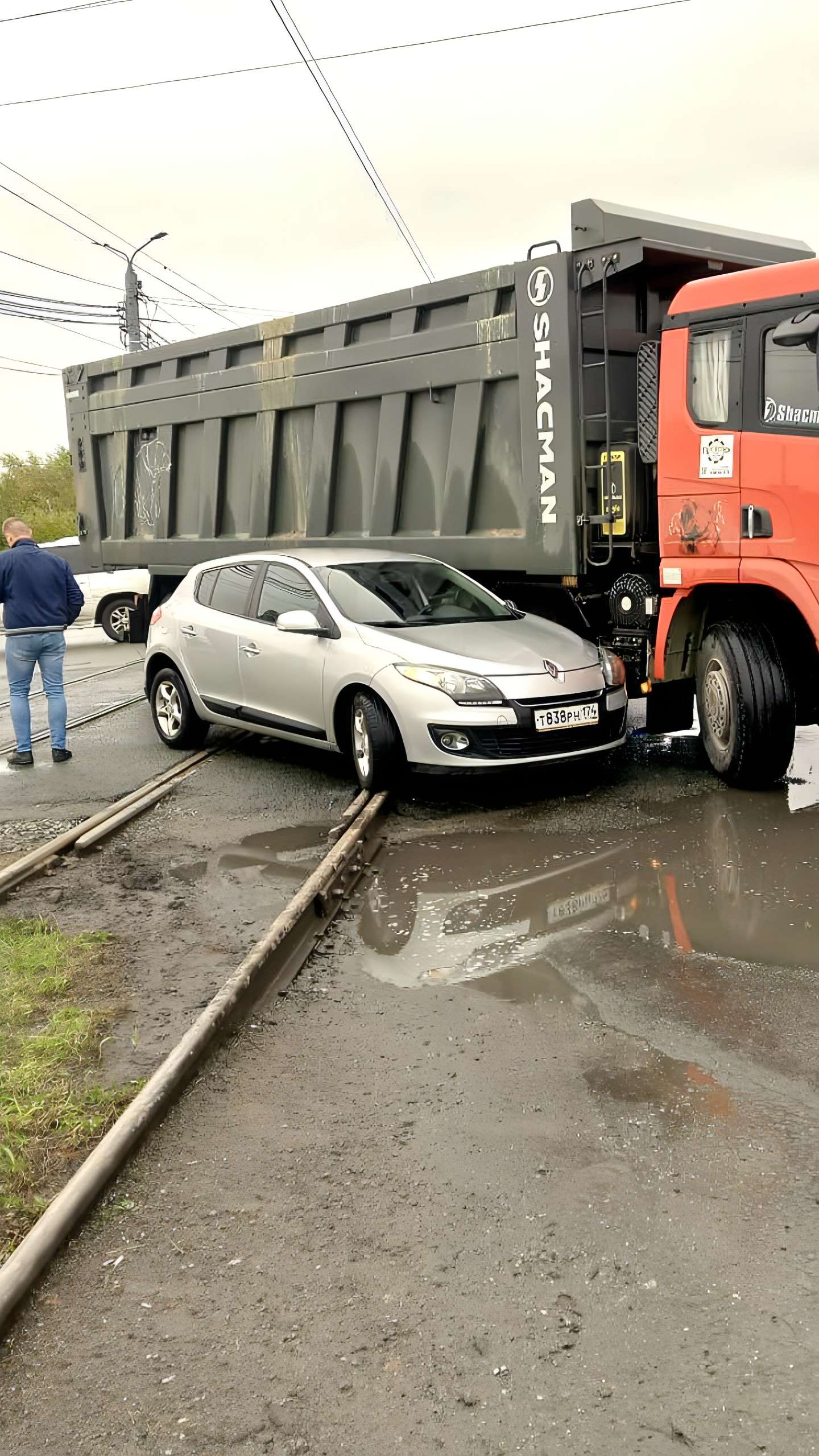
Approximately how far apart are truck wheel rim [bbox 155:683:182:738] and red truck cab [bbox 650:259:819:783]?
3842 mm

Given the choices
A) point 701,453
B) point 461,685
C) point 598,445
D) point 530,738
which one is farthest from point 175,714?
point 701,453

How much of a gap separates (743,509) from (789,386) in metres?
0.71

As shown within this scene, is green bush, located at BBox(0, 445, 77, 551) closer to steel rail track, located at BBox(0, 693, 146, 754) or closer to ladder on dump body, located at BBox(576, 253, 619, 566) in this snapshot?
steel rail track, located at BBox(0, 693, 146, 754)

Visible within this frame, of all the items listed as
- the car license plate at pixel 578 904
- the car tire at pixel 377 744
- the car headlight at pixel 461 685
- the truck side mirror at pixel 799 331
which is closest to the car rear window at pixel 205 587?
the car tire at pixel 377 744

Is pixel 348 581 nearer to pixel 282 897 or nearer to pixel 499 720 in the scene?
pixel 499 720

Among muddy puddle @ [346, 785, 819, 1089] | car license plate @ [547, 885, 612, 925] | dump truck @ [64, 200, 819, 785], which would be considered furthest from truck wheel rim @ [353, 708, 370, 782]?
car license plate @ [547, 885, 612, 925]

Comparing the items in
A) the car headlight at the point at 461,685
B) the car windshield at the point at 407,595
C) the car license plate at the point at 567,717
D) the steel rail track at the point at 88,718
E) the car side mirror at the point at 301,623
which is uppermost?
the car windshield at the point at 407,595

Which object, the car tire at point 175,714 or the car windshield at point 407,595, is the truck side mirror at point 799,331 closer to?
the car windshield at point 407,595

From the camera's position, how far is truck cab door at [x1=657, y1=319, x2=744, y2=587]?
285 inches

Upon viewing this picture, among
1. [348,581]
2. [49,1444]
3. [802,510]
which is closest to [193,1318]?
[49,1444]

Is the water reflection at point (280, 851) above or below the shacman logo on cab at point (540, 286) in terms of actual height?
below

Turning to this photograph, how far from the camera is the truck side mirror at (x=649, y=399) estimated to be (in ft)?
25.5

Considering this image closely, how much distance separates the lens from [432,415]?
9289 mm

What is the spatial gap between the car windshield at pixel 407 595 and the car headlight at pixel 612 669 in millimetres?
760
